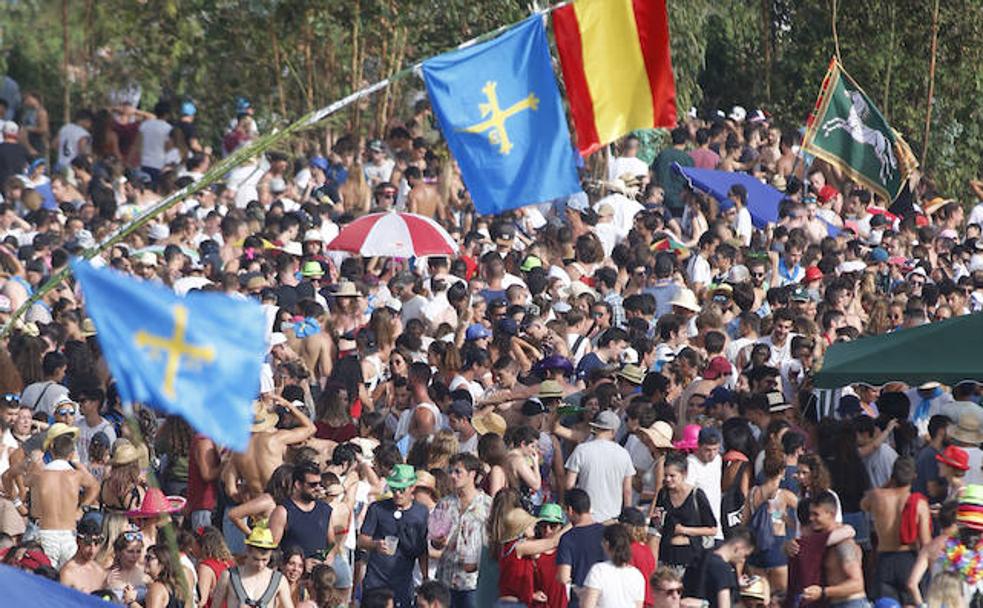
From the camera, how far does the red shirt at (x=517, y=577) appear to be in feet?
40.6

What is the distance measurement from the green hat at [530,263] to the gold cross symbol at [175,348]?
10975 millimetres

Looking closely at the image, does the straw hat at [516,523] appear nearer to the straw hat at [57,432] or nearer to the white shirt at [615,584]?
the white shirt at [615,584]

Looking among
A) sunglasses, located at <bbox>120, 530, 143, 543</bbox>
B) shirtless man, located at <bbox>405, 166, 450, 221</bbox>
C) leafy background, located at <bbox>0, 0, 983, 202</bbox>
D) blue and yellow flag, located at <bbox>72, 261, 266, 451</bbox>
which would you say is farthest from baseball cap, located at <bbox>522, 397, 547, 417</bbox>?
leafy background, located at <bbox>0, 0, 983, 202</bbox>

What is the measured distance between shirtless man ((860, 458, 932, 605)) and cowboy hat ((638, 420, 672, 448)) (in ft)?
4.72

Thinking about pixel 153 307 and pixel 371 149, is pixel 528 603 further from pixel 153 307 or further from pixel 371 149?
pixel 371 149

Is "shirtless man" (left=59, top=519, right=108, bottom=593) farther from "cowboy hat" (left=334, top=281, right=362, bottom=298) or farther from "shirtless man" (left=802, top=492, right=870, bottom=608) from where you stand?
"cowboy hat" (left=334, top=281, right=362, bottom=298)

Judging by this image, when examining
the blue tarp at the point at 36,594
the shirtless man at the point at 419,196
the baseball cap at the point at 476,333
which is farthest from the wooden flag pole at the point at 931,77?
the blue tarp at the point at 36,594

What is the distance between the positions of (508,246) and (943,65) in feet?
28.3

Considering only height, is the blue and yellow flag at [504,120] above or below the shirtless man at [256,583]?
above

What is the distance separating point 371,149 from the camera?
23938 mm

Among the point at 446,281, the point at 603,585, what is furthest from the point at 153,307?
the point at 446,281

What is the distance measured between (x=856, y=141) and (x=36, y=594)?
12.4 meters

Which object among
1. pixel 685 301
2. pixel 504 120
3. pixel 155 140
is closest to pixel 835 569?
pixel 504 120

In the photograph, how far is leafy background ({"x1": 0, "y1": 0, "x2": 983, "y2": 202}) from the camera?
2552 cm
